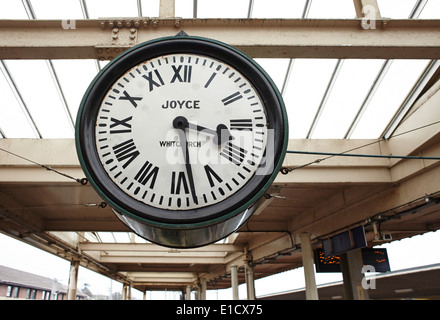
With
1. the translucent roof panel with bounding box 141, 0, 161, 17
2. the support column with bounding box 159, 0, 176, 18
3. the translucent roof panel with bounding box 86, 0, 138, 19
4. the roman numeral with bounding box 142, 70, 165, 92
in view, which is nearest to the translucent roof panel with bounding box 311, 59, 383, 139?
the translucent roof panel with bounding box 141, 0, 161, 17

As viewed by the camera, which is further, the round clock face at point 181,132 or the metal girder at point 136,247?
the metal girder at point 136,247

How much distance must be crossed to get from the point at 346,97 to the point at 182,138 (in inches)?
280

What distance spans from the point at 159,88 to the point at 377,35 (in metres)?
3.81

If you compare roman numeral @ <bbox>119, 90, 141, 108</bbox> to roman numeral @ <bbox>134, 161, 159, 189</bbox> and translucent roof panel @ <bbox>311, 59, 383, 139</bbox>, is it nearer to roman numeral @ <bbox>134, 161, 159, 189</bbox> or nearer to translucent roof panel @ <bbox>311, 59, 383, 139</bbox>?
roman numeral @ <bbox>134, 161, 159, 189</bbox>

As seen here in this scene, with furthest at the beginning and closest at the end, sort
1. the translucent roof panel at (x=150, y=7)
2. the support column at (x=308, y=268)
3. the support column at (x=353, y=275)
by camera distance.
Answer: the support column at (x=353, y=275) < the support column at (x=308, y=268) < the translucent roof panel at (x=150, y=7)

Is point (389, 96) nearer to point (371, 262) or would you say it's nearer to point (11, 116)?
point (371, 262)

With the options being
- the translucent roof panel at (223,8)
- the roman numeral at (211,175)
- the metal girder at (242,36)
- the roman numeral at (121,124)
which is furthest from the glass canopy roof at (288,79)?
the roman numeral at (211,175)

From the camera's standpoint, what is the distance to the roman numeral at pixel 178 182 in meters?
1.44

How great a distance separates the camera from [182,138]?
60.7 inches

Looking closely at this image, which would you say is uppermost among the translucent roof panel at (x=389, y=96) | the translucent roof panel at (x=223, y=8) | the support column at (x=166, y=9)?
the translucent roof panel at (x=223, y=8)

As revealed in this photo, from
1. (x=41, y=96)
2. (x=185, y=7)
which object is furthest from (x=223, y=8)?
(x=41, y=96)

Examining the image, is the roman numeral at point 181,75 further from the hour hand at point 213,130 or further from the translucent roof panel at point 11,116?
the translucent roof panel at point 11,116
